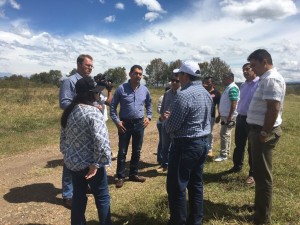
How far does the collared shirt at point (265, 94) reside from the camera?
12.8ft

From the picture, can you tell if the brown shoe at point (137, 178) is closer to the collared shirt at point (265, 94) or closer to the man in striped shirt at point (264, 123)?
the man in striped shirt at point (264, 123)

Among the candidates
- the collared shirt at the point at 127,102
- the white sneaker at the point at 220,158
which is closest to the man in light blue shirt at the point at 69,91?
the collared shirt at the point at 127,102

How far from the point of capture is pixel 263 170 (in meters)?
4.13

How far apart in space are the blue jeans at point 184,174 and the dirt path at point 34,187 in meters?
1.74

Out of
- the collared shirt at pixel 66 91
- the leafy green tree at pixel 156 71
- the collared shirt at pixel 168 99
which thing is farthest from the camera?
the leafy green tree at pixel 156 71

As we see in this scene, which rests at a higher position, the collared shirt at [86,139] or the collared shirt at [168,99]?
the collared shirt at [168,99]

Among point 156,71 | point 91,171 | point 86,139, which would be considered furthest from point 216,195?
point 156,71

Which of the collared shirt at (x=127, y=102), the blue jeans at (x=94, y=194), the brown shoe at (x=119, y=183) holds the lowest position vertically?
the brown shoe at (x=119, y=183)

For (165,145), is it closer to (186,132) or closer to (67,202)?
(67,202)

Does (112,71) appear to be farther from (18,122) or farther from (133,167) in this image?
(133,167)

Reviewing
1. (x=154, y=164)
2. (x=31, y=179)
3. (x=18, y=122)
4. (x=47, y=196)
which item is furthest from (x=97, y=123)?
(x=18, y=122)

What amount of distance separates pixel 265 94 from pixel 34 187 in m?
4.54

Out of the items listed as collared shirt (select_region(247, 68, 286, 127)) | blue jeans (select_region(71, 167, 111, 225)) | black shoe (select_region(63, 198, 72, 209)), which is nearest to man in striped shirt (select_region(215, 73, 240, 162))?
collared shirt (select_region(247, 68, 286, 127))

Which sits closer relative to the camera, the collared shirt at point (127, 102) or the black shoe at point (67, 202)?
the black shoe at point (67, 202)
